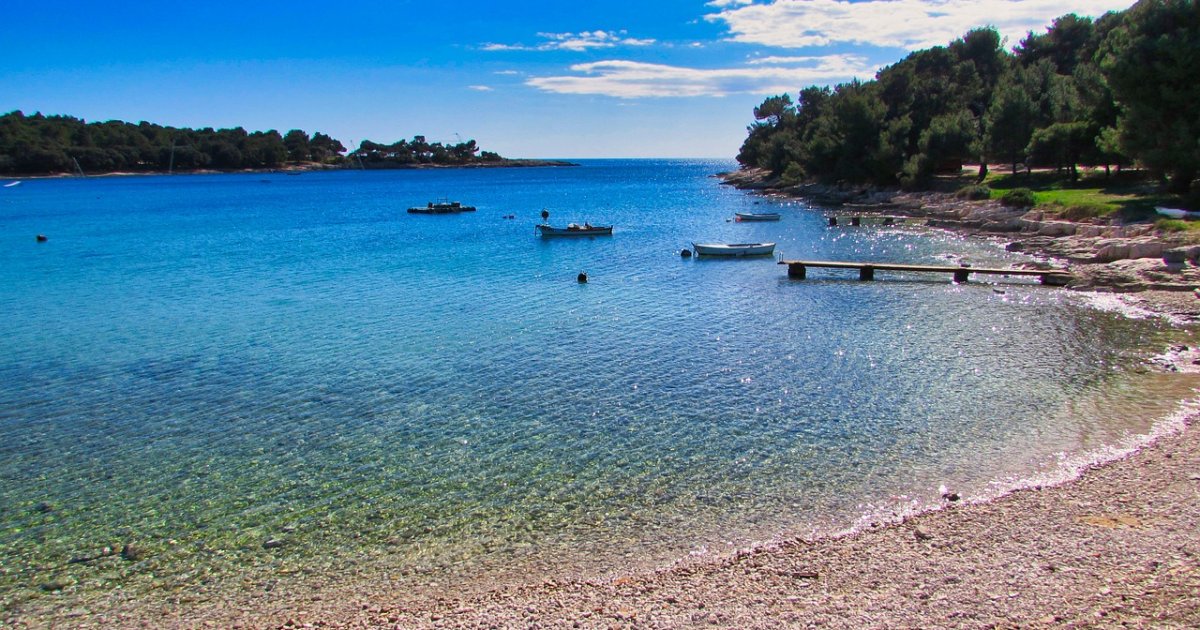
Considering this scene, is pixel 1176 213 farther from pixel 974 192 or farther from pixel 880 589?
pixel 880 589

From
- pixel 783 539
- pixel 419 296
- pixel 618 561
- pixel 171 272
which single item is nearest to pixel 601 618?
pixel 618 561

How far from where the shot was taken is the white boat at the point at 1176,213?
146ft

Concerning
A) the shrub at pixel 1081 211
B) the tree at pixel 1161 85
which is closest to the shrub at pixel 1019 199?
the shrub at pixel 1081 211

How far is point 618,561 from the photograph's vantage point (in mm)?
13844

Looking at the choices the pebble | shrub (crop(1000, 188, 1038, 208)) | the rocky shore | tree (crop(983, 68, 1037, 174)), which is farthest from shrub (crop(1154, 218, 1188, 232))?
the pebble

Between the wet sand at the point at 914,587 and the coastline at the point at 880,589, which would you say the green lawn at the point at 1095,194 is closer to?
the wet sand at the point at 914,587

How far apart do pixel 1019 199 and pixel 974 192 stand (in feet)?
42.4

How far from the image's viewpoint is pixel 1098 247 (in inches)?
1752

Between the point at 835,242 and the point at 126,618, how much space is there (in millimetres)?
60430

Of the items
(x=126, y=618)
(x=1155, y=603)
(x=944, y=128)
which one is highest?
(x=944, y=128)

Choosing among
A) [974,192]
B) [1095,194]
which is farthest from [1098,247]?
[974,192]

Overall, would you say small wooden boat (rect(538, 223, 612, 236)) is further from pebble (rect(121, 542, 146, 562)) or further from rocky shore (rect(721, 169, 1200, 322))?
pebble (rect(121, 542, 146, 562))

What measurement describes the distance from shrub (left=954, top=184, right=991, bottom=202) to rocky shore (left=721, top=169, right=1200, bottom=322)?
0.79 m

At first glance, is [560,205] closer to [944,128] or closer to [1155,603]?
[944,128]
